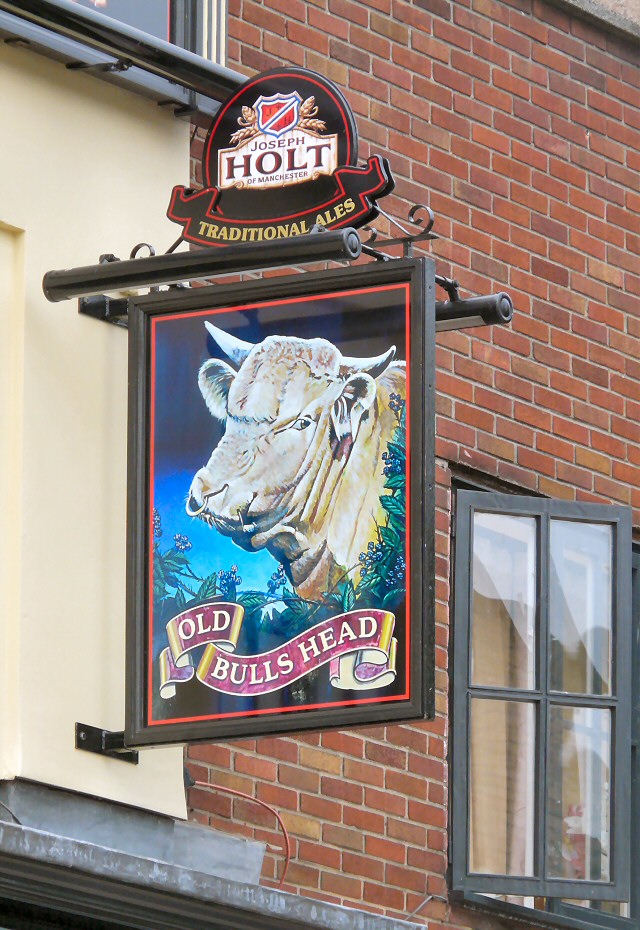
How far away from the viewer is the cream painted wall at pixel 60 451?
24.7 ft

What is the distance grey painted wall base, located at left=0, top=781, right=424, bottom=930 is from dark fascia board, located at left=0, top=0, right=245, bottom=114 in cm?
233

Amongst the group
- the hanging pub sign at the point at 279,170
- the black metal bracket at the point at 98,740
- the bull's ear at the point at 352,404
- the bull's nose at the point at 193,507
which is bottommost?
the black metal bracket at the point at 98,740

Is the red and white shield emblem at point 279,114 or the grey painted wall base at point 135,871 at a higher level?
the red and white shield emblem at point 279,114

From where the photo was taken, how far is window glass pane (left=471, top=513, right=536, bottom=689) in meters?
9.34

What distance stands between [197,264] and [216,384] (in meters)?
0.36

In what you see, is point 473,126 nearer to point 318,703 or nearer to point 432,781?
point 432,781

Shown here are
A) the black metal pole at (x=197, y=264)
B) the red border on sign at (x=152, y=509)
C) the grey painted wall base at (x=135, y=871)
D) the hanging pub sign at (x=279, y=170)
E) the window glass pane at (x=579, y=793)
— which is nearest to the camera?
the grey painted wall base at (x=135, y=871)

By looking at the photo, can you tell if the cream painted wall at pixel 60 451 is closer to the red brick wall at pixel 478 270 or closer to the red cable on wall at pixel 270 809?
the red cable on wall at pixel 270 809

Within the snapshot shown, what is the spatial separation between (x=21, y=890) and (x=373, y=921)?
117 cm

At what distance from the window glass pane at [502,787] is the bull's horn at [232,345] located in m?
2.30

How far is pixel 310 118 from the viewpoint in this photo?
24.5 feet

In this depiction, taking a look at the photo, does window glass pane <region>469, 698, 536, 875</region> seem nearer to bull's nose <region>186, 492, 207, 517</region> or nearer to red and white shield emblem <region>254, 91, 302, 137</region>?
bull's nose <region>186, 492, 207, 517</region>

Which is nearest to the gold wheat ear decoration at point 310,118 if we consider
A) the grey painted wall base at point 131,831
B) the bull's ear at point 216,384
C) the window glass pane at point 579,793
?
the bull's ear at point 216,384

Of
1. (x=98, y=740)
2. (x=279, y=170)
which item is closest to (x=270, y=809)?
(x=98, y=740)
